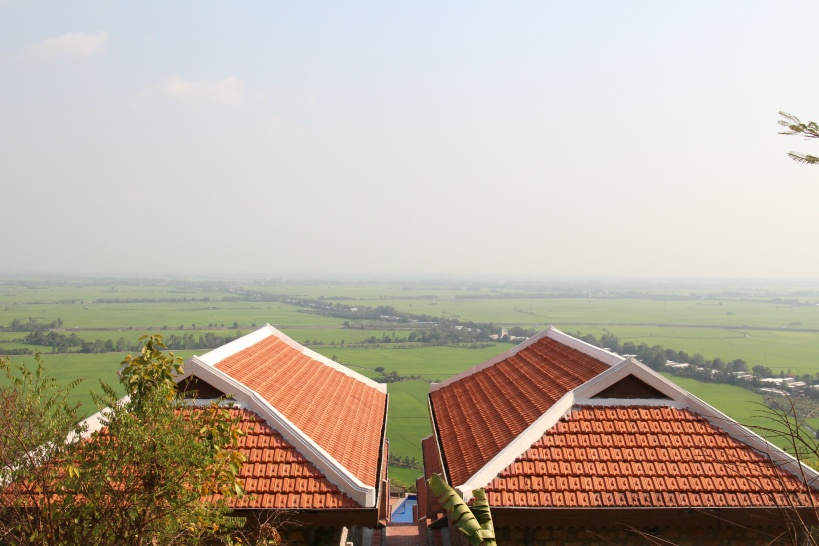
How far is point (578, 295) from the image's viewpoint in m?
179

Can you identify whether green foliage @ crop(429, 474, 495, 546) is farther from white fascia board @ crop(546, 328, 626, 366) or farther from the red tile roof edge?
white fascia board @ crop(546, 328, 626, 366)

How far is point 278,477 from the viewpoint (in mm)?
7543

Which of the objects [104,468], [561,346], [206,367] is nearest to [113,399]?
[104,468]

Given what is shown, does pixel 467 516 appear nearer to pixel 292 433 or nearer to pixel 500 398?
pixel 292 433

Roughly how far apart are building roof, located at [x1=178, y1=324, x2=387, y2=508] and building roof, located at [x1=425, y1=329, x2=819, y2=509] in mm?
1360

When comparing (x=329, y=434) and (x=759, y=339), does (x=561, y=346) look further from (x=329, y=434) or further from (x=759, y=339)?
(x=759, y=339)

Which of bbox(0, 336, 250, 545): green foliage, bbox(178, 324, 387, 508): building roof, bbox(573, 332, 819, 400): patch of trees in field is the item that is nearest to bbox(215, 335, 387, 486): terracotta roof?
bbox(178, 324, 387, 508): building roof

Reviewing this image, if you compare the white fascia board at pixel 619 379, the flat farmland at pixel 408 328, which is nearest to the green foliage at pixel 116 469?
the white fascia board at pixel 619 379

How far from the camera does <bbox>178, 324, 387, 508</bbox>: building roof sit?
7879 mm

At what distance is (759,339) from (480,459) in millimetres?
87703

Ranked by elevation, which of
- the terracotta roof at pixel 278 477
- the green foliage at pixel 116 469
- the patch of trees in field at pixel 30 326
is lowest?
the patch of trees in field at pixel 30 326

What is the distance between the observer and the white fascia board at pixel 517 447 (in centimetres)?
761

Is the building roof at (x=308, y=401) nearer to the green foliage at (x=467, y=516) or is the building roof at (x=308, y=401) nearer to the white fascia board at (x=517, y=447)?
the white fascia board at (x=517, y=447)

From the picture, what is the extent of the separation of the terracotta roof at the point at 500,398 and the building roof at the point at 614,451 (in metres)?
0.03
